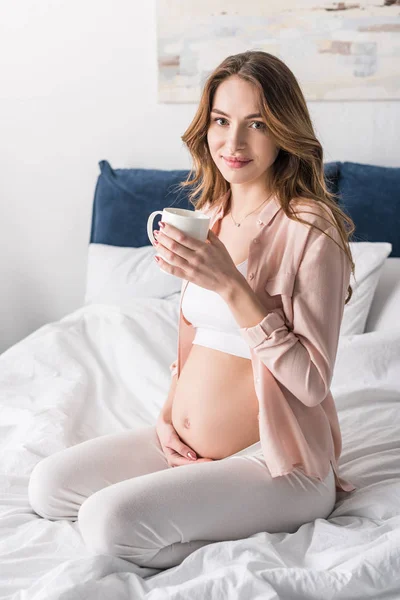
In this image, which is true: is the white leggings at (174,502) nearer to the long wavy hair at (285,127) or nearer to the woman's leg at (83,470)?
the woman's leg at (83,470)

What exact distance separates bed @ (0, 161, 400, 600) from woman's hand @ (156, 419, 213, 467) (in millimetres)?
237

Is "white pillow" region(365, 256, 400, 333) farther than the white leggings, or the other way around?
"white pillow" region(365, 256, 400, 333)

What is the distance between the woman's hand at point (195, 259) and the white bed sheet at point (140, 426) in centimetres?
47

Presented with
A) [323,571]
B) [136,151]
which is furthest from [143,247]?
[323,571]

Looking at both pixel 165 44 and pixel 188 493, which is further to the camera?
pixel 165 44

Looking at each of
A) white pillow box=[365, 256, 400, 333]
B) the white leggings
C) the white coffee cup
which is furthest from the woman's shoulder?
white pillow box=[365, 256, 400, 333]

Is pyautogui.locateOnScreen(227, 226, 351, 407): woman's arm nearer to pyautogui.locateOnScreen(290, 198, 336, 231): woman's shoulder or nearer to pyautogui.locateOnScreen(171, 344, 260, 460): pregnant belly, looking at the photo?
pyautogui.locateOnScreen(290, 198, 336, 231): woman's shoulder

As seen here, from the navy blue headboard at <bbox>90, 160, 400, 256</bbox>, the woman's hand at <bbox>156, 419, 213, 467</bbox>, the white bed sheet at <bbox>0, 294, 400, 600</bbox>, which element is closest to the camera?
the white bed sheet at <bbox>0, 294, 400, 600</bbox>

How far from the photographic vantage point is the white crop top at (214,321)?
152 centimetres

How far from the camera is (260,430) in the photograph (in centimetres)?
142

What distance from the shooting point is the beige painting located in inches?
110

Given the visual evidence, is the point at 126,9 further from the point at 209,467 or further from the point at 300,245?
the point at 209,467

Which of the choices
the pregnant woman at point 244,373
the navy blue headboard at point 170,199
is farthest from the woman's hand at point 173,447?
the navy blue headboard at point 170,199

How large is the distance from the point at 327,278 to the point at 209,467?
41 centimetres
